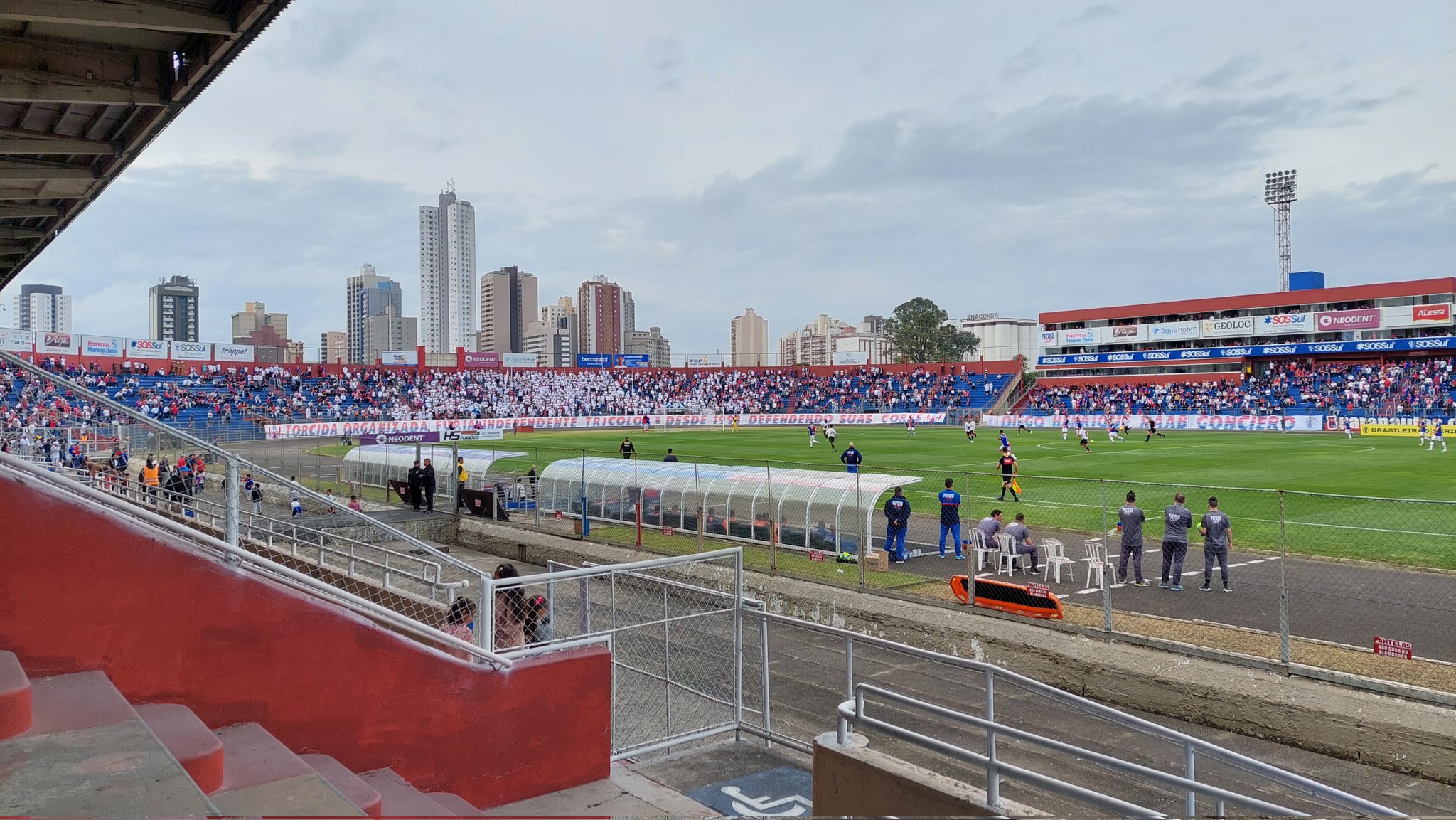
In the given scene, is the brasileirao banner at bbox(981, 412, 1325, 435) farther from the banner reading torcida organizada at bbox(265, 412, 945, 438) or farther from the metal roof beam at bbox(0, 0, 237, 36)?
the metal roof beam at bbox(0, 0, 237, 36)

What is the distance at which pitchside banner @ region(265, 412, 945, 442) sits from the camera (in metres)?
67.8

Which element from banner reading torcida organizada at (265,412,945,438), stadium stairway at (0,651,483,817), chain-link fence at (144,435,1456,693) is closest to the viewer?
stadium stairway at (0,651,483,817)

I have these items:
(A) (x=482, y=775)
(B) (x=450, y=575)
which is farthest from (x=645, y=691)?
(B) (x=450, y=575)

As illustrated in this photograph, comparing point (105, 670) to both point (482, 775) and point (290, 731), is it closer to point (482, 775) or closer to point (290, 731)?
point (290, 731)

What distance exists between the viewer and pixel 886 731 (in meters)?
6.48

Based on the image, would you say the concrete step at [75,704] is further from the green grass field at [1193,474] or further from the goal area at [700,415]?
the goal area at [700,415]

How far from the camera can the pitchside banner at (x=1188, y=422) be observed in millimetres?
57969

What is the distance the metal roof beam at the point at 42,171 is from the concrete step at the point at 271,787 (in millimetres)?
7840

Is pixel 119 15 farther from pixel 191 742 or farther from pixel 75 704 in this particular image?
pixel 191 742


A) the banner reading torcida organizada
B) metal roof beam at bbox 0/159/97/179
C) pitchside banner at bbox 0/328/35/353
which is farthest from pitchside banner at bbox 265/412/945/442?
metal roof beam at bbox 0/159/97/179

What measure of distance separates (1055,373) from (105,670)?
102 metres

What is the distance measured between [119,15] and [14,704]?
5.32m

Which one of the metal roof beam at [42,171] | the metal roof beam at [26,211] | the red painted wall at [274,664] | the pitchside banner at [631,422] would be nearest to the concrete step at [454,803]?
the red painted wall at [274,664]

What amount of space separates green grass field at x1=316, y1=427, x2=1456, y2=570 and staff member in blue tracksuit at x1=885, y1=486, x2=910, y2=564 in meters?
0.47
